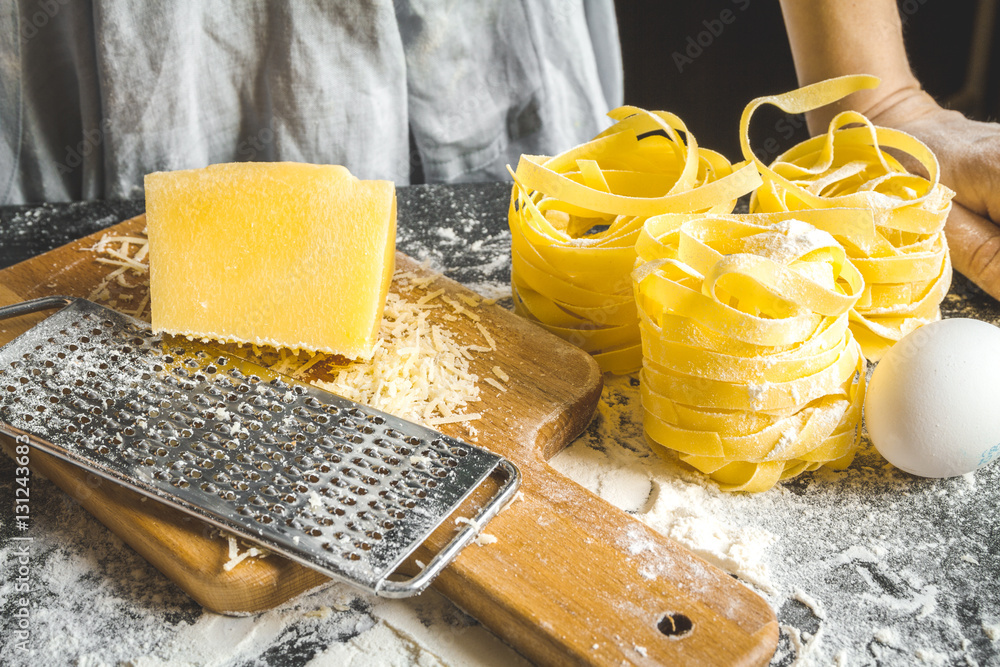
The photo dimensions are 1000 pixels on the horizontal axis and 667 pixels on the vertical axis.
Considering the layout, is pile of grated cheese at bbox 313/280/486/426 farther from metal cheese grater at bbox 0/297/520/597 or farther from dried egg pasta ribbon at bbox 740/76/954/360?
dried egg pasta ribbon at bbox 740/76/954/360

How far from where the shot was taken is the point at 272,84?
1762mm

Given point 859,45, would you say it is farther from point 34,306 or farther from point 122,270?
point 34,306

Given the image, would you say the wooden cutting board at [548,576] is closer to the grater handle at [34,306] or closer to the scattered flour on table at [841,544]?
the scattered flour on table at [841,544]

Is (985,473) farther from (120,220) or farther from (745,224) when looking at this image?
(120,220)

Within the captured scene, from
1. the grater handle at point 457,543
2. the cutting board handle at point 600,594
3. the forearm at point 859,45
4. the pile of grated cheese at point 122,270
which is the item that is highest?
the forearm at point 859,45

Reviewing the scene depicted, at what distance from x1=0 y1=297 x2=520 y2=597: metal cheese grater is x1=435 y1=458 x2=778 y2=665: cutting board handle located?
0.05 m

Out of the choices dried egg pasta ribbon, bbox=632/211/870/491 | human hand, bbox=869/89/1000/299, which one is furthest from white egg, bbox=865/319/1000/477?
human hand, bbox=869/89/1000/299

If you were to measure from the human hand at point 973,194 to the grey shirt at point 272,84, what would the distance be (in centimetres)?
91

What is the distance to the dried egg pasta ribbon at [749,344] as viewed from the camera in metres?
0.96

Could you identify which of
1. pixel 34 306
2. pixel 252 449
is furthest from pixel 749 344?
pixel 34 306

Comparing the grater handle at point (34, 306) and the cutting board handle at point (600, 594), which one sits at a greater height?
the grater handle at point (34, 306)

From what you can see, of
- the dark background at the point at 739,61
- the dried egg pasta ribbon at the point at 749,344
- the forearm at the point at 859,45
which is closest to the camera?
the dried egg pasta ribbon at the point at 749,344

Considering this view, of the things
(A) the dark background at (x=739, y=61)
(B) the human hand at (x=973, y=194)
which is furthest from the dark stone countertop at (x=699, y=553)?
(A) the dark background at (x=739, y=61)

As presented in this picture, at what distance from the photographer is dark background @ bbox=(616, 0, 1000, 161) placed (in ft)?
7.75
